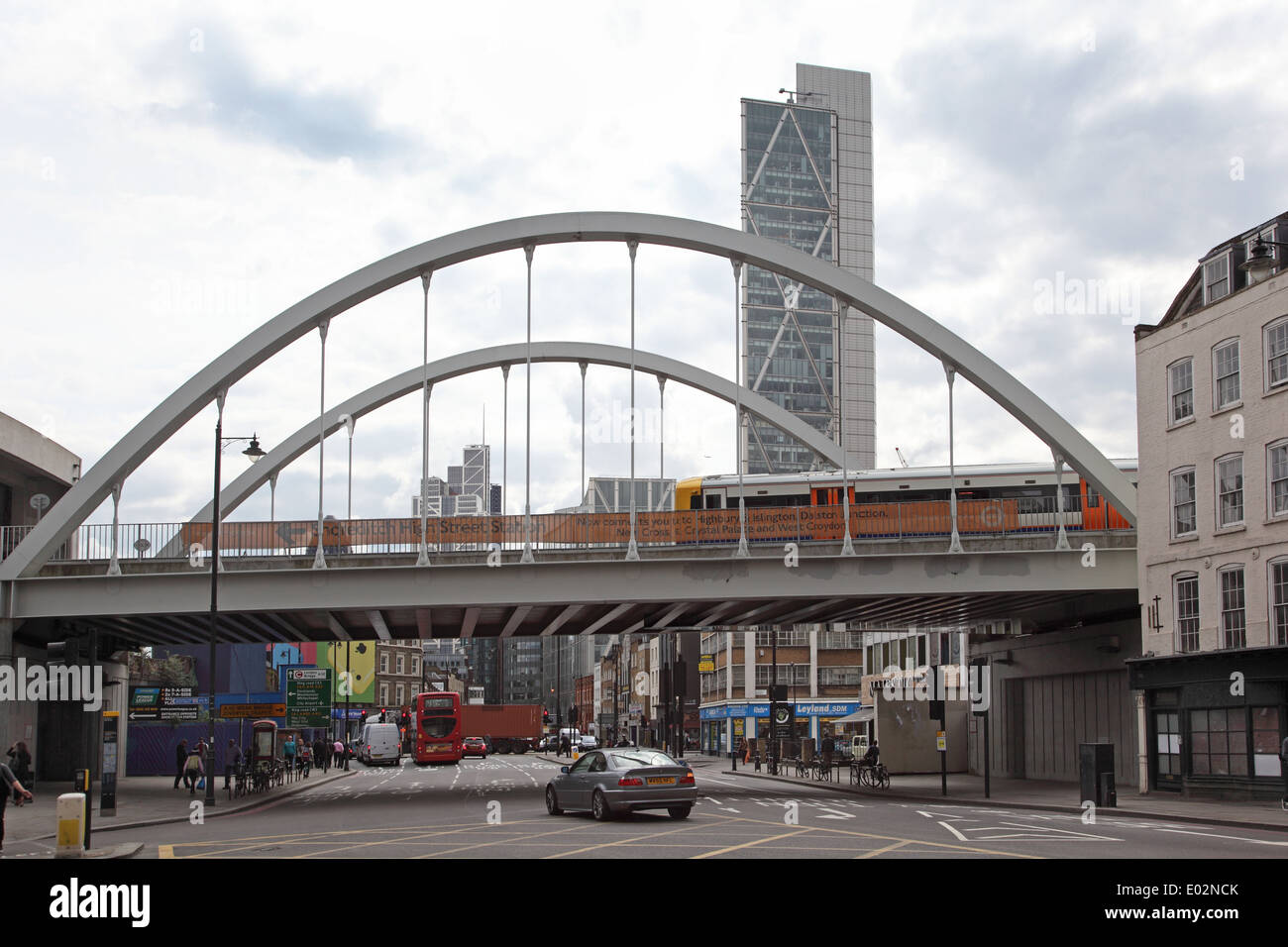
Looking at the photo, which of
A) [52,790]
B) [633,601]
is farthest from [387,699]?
[633,601]

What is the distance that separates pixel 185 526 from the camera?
3594 centimetres

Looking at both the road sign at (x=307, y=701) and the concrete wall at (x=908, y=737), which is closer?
the road sign at (x=307, y=701)

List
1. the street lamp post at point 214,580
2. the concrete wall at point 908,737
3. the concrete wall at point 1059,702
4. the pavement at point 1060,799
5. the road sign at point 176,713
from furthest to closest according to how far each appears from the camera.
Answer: the concrete wall at point 908,737 → the road sign at point 176,713 → the concrete wall at point 1059,702 → the street lamp post at point 214,580 → the pavement at point 1060,799

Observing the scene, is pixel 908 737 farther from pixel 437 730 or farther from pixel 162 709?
pixel 437 730

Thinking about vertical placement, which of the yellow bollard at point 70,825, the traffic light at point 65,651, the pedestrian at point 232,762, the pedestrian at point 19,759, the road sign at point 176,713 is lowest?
the pedestrian at point 232,762

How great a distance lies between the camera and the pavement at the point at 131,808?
23.0 m

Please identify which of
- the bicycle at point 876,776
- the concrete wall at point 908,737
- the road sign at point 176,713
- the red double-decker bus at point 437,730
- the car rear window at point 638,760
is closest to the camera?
the car rear window at point 638,760

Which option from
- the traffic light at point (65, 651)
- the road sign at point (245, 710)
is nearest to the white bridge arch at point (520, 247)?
the road sign at point (245, 710)

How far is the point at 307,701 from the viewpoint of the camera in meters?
46.7

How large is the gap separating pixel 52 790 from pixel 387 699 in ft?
328

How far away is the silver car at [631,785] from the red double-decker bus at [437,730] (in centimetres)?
4971

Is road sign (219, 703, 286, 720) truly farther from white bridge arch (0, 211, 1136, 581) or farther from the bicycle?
the bicycle

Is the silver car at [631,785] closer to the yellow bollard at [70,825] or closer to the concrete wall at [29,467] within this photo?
the yellow bollard at [70,825]
